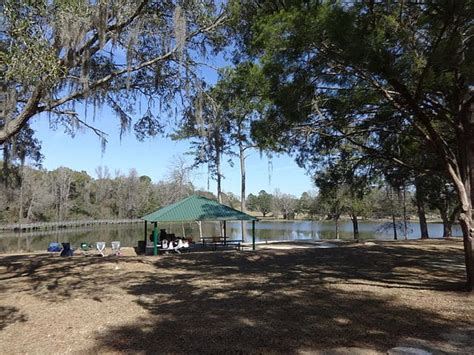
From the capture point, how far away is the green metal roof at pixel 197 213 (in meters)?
17.2

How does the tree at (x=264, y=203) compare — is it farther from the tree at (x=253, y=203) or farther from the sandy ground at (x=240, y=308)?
the sandy ground at (x=240, y=308)

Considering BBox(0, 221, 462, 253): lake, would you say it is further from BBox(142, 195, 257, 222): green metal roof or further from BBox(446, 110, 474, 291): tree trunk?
BBox(446, 110, 474, 291): tree trunk

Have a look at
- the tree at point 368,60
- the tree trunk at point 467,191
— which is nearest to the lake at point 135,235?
the tree at point 368,60

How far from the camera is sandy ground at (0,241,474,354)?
482cm

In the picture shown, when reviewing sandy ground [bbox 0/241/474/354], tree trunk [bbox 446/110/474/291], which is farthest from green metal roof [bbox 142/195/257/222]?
tree trunk [bbox 446/110/474/291]

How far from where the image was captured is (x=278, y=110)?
25.0 ft

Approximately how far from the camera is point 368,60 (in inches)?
245

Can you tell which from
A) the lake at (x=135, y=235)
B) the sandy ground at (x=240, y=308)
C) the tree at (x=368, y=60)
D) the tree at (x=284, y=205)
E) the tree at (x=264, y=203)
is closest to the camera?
the sandy ground at (x=240, y=308)

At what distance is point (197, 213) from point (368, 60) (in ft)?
40.7

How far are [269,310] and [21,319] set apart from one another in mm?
3801

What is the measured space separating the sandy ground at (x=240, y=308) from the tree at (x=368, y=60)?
1.93 m

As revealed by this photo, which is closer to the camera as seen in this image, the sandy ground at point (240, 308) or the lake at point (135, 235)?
the sandy ground at point (240, 308)

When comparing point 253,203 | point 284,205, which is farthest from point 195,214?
point 253,203

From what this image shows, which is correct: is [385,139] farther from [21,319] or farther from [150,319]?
[21,319]
